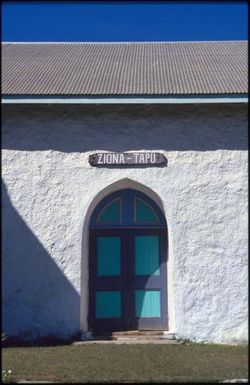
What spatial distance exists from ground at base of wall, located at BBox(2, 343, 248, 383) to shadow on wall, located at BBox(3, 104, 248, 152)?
11.7 feet

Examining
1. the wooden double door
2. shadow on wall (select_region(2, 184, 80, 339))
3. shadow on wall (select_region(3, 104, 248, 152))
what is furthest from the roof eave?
the wooden double door

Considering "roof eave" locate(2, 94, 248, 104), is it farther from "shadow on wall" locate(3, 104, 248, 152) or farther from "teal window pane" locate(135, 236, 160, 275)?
"teal window pane" locate(135, 236, 160, 275)

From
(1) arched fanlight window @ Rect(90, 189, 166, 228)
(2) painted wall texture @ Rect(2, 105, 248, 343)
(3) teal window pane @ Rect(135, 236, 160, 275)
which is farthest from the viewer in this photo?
(1) arched fanlight window @ Rect(90, 189, 166, 228)

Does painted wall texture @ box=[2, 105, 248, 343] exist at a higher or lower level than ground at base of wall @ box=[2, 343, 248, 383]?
higher

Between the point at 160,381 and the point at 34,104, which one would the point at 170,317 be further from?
the point at 34,104

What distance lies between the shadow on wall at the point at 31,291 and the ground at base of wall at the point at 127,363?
69 centimetres

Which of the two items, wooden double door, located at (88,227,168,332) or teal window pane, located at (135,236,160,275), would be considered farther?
teal window pane, located at (135,236,160,275)

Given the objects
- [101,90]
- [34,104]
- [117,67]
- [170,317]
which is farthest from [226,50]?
[170,317]

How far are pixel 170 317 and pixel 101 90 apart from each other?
14.3 ft

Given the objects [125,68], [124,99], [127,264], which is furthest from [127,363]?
[125,68]

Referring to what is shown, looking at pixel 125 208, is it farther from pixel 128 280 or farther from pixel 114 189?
pixel 128 280

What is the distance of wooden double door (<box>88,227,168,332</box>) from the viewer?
9570 millimetres

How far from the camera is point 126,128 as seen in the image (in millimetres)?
9609

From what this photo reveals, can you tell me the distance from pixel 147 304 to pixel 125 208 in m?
1.86
